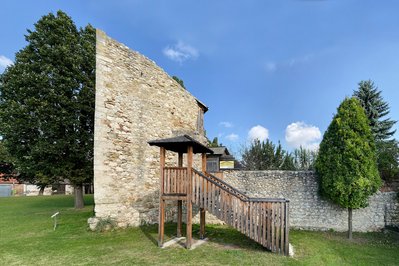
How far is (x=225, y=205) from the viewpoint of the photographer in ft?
20.5

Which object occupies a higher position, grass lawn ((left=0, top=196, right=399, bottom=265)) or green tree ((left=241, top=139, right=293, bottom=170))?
green tree ((left=241, top=139, right=293, bottom=170))

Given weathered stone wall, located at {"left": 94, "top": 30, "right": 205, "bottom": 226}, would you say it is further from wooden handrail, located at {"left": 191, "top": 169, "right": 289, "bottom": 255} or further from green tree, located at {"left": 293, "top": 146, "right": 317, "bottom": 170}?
green tree, located at {"left": 293, "top": 146, "right": 317, "bottom": 170}

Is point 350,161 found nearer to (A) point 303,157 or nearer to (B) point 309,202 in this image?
(B) point 309,202

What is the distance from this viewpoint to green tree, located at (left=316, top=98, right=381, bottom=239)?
25.7ft

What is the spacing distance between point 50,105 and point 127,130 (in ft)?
19.3

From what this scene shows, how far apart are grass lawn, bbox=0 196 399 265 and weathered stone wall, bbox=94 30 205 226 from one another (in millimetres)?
1025

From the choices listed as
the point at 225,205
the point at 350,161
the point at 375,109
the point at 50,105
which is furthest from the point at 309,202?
the point at 50,105

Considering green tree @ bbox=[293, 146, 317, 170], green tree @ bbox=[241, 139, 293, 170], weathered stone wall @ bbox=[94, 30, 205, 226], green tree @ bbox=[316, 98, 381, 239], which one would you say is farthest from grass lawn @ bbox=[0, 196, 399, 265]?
green tree @ bbox=[293, 146, 317, 170]

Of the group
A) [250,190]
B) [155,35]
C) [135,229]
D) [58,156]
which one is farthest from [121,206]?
[155,35]

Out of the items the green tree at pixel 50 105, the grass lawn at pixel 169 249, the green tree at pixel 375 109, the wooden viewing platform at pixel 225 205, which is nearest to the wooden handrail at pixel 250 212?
the wooden viewing platform at pixel 225 205

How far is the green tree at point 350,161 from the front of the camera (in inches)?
308

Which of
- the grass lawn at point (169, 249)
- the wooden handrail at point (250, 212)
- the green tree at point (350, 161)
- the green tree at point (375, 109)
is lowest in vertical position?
the grass lawn at point (169, 249)

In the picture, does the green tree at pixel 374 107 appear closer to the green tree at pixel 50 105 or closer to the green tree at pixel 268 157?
the green tree at pixel 268 157

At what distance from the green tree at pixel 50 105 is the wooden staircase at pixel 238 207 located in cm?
817
